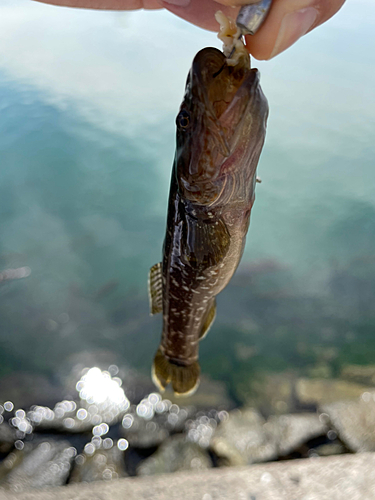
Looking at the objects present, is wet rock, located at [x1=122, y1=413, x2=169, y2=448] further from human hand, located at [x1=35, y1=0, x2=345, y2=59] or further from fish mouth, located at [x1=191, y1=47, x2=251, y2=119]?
human hand, located at [x1=35, y1=0, x2=345, y2=59]

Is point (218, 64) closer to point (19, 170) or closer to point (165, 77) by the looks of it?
point (19, 170)

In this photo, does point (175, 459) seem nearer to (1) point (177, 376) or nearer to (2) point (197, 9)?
(1) point (177, 376)

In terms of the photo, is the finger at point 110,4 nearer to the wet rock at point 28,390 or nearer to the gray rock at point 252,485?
the gray rock at point 252,485

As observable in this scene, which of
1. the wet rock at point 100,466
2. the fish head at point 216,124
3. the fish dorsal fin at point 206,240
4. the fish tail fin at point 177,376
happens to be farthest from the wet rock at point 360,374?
the fish head at point 216,124

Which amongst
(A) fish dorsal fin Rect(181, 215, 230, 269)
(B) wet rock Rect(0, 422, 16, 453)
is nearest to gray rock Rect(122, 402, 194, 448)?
(B) wet rock Rect(0, 422, 16, 453)

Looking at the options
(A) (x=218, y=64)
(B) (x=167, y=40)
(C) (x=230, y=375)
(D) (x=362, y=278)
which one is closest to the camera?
(A) (x=218, y=64)

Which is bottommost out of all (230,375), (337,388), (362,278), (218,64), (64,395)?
(64,395)

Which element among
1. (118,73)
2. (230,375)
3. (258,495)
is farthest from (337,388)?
(118,73)

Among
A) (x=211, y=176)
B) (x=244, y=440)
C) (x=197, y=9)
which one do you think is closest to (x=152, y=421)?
(x=244, y=440)
